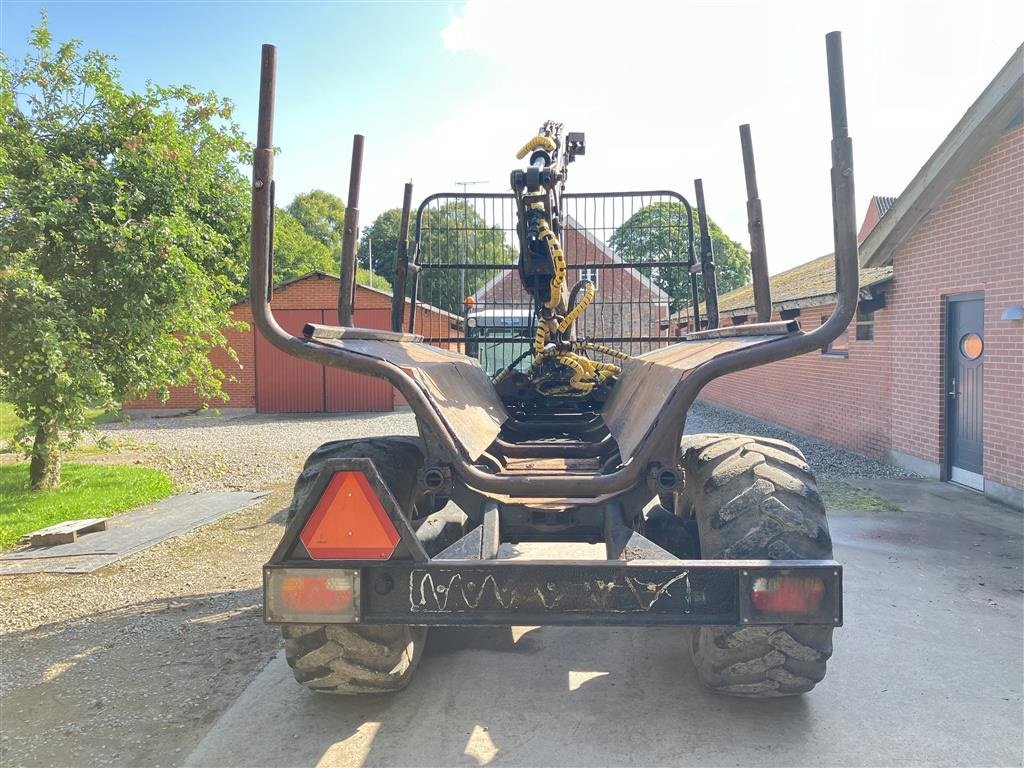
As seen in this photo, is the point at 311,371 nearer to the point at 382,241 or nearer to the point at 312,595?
the point at 312,595

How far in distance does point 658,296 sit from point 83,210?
19.0 ft

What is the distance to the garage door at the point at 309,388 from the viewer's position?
19016 mm

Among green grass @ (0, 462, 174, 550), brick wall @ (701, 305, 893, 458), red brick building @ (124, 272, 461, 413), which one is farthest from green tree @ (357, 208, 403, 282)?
green grass @ (0, 462, 174, 550)

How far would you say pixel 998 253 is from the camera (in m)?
7.28

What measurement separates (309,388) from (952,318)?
15487 mm

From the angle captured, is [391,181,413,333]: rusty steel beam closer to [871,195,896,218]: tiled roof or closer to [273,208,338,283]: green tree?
[273,208,338,283]: green tree

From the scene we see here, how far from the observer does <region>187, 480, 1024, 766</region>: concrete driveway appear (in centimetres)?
273

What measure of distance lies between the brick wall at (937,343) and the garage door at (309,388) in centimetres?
1153

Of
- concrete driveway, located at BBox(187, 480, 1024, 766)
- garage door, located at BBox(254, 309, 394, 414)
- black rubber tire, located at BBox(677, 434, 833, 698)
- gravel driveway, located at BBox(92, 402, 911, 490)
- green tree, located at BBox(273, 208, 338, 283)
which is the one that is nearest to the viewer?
black rubber tire, located at BBox(677, 434, 833, 698)

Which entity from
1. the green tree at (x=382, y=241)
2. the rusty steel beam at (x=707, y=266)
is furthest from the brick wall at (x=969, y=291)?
the green tree at (x=382, y=241)

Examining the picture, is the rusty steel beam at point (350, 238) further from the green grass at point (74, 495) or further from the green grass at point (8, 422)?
the green grass at point (8, 422)

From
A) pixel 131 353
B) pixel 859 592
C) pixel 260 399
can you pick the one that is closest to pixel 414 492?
pixel 859 592

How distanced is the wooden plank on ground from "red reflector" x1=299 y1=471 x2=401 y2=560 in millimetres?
5123

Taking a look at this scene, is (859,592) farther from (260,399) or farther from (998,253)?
(260,399)
